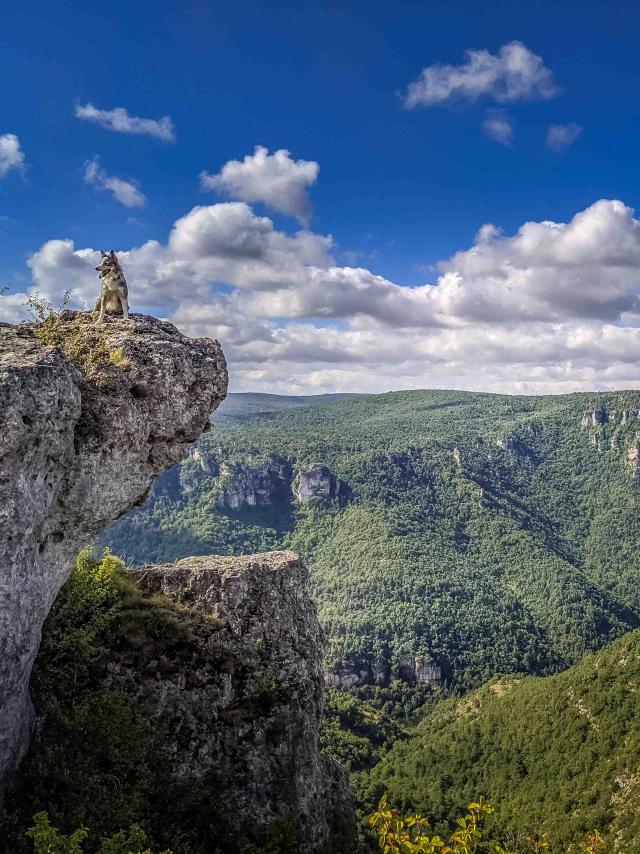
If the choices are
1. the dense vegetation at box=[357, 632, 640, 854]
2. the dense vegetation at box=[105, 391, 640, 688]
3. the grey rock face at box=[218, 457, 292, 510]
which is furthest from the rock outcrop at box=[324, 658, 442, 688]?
the grey rock face at box=[218, 457, 292, 510]

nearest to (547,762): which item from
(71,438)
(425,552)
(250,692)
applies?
(250,692)

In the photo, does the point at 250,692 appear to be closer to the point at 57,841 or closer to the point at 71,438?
the point at 57,841

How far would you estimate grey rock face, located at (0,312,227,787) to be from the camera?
8023 millimetres

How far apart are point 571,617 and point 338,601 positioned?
191 ft

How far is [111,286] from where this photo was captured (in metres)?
13.0

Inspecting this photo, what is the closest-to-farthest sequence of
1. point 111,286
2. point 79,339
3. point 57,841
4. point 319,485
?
point 57,841
point 79,339
point 111,286
point 319,485

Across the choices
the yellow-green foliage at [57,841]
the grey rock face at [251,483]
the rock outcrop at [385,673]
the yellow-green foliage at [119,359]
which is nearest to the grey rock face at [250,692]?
the yellow-green foliage at [57,841]

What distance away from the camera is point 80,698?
1158 cm

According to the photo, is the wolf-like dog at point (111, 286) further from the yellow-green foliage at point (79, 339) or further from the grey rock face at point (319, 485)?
the grey rock face at point (319, 485)

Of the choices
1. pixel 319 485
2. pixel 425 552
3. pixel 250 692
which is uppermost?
pixel 250 692

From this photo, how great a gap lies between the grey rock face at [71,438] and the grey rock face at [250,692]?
3817 mm

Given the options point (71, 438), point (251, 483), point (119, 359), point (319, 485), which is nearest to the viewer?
point (71, 438)

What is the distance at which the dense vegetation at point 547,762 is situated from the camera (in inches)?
1700

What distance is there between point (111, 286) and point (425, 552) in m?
150
